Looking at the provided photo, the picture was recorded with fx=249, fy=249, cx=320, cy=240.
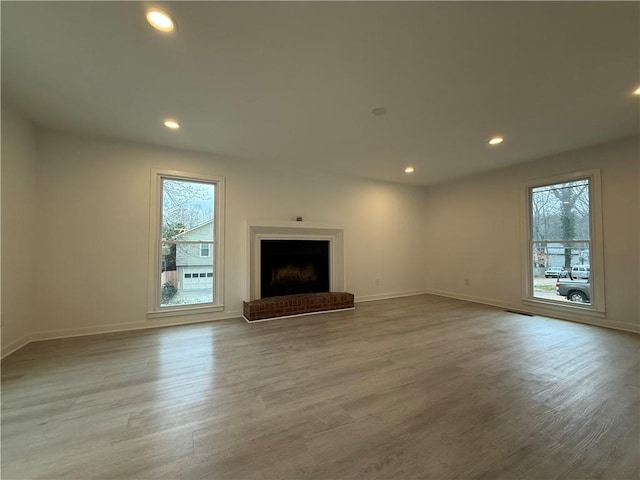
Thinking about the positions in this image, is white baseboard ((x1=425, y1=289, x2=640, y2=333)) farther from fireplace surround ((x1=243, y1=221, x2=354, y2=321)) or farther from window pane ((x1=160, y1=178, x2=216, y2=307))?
window pane ((x1=160, y1=178, x2=216, y2=307))

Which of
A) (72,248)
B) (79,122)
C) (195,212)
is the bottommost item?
(72,248)

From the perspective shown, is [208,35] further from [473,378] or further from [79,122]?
[473,378]

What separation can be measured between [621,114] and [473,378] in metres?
3.51

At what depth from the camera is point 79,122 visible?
119 inches

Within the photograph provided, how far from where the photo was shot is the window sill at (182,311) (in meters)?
3.69

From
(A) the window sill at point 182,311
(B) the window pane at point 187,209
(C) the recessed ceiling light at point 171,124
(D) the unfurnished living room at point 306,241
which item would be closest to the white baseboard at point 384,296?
(D) the unfurnished living room at point 306,241

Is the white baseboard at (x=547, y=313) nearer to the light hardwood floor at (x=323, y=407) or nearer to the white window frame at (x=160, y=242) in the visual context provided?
the light hardwood floor at (x=323, y=407)

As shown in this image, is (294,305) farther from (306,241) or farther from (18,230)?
(18,230)

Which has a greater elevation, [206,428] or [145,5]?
[145,5]

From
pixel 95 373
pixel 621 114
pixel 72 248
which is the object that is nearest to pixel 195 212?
pixel 72 248

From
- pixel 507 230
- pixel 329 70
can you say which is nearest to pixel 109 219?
pixel 329 70

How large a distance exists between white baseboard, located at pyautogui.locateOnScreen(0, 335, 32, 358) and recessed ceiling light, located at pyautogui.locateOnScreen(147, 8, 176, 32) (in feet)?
11.6

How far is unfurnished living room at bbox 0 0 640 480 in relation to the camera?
1.57 metres

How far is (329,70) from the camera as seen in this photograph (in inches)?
85.4
